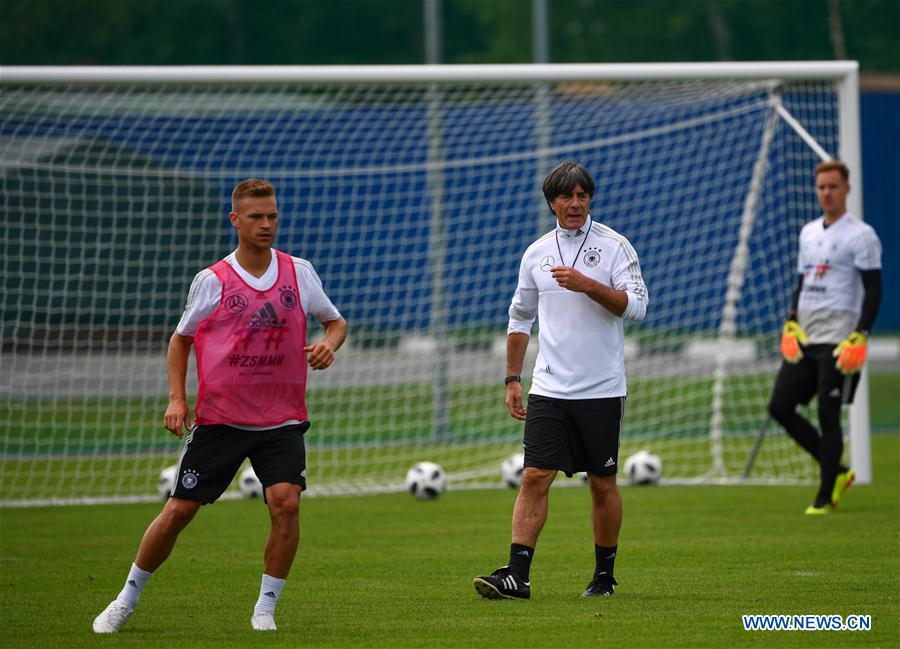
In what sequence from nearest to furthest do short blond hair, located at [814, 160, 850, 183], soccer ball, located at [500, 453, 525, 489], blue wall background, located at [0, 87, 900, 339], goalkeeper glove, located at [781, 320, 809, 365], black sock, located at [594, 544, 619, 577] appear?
black sock, located at [594, 544, 619, 577] < short blond hair, located at [814, 160, 850, 183] < goalkeeper glove, located at [781, 320, 809, 365] < soccer ball, located at [500, 453, 525, 489] < blue wall background, located at [0, 87, 900, 339]

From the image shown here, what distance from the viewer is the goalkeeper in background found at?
9.67 metres

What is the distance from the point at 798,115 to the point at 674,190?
2.39m

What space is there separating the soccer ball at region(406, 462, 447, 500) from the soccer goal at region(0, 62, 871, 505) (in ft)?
4.17

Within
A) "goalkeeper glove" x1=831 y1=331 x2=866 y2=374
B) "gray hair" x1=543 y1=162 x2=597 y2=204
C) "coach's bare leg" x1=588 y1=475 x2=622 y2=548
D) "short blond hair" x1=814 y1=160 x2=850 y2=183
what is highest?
"short blond hair" x1=814 y1=160 x2=850 y2=183

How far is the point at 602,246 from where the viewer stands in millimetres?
6766

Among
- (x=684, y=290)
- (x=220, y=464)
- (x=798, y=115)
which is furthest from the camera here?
(x=684, y=290)

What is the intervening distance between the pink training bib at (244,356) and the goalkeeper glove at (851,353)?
4.74 m

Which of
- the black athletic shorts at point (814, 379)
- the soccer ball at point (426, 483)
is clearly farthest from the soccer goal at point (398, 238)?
the black athletic shorts at point (814, 379)

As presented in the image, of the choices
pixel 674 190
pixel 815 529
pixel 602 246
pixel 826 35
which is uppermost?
pixel 826 35

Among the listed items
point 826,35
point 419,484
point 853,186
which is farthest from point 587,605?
point 826,35

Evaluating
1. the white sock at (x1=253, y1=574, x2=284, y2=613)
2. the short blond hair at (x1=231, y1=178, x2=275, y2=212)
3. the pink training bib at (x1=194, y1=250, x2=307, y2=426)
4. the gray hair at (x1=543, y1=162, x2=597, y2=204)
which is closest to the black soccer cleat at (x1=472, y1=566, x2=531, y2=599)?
the white sock at (x1=253, y1=574, x2=284, y2=613)

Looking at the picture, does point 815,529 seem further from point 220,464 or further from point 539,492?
point 220,464

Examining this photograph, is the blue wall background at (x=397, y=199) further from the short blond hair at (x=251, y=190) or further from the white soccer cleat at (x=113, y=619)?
the white soccer cleat at (x=113, y=619)

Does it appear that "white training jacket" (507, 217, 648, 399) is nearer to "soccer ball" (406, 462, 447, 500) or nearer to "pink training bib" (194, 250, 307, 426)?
"pink training bib" (194, 250, 307, 426)
